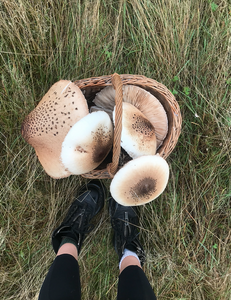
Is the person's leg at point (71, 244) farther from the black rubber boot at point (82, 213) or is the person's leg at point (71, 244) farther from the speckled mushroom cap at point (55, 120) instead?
the speckled mushroom cap at point (55, 120)

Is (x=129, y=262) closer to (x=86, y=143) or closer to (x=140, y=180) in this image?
(x=140, y=180)

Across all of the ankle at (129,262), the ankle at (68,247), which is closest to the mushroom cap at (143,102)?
the ankle at (129,262)

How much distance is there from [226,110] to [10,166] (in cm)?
219

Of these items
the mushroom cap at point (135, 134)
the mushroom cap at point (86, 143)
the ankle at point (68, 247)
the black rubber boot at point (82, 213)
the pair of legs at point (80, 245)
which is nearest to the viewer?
the mushroom cap at point (86, 143)

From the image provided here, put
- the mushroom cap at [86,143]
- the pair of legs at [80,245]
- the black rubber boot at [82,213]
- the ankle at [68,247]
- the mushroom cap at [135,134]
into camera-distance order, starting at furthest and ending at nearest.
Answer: the black rubber boot at [82,213] < the ankle at [68,247] < the pair of legs at [80,245] < the mushroom cap at [135,134] < the mushroom cap at [86,143]

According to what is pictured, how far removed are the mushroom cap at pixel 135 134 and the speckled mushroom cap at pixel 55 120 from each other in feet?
0.90

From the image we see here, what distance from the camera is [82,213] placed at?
2.14 m

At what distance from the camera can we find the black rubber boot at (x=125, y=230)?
208cm

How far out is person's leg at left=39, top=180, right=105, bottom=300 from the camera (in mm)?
1513

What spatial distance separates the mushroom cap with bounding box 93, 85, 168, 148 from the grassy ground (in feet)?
1.65

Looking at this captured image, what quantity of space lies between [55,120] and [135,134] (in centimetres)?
52

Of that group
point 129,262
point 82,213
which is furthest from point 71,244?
point 129,262

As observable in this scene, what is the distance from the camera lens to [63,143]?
51.1 inches

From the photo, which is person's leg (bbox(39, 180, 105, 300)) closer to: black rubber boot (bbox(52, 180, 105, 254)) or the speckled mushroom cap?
black rubber boot (bbox(52, 180, 105, 254))
